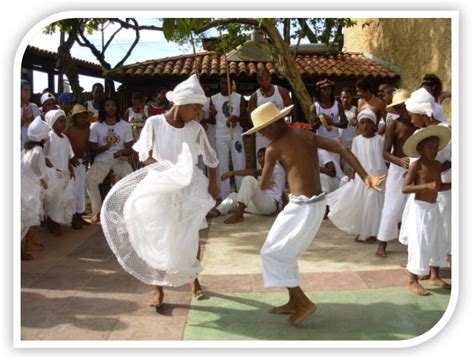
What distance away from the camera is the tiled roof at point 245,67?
39.4 feet

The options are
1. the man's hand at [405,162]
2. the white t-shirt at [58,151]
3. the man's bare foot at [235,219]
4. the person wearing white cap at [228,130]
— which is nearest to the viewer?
the man's hand at [405,162]

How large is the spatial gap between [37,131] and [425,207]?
4.03m

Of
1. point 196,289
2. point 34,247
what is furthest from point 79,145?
point 196,289

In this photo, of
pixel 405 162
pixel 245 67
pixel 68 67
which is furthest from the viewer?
pixel 245 67

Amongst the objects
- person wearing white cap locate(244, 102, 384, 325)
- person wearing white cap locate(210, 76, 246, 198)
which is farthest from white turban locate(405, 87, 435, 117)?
person wearing white cap locate(210, 76, 246, 198)

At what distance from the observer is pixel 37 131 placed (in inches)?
229

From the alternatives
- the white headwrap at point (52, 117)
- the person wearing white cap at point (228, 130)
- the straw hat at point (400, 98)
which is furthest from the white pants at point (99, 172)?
the straw hat at point (400, 98)

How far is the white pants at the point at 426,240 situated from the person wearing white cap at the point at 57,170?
4335 mm

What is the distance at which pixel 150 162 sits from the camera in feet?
15.0

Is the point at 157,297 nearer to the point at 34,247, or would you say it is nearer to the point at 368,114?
the point at 34,247

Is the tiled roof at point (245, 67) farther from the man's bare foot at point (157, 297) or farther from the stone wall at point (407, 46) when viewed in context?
the man's bare foot at point (157, 297)

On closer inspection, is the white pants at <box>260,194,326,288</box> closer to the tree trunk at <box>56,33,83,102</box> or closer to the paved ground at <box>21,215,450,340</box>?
the paved ground at <box>21,215,450,340</box>

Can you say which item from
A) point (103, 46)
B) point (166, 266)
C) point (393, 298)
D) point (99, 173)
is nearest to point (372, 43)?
point (103, 46)
